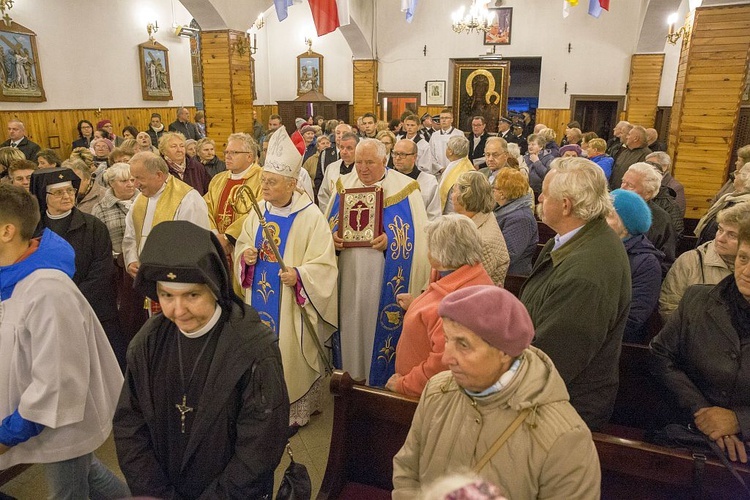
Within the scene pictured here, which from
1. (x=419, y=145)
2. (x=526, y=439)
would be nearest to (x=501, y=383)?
(x=526, y=439)

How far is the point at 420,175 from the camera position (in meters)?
5.16

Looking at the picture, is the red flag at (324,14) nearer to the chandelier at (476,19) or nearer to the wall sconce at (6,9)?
the chandelier at (476,19)

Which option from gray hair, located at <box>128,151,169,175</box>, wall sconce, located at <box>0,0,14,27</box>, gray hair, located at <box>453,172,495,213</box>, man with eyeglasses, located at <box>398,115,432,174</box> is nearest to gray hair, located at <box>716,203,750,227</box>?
gray hair, located at <box>453,172,495,213</box>

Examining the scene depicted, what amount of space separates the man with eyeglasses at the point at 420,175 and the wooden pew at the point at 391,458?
2.69 meters

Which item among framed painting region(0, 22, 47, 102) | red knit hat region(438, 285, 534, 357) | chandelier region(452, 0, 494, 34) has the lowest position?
red knit hat region(438, 285, 534, 357)

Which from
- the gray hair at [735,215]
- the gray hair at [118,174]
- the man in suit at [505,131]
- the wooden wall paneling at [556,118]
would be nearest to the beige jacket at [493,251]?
the gray hair at [735,215]

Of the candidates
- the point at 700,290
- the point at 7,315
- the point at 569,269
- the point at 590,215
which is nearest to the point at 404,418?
the point at 569,269

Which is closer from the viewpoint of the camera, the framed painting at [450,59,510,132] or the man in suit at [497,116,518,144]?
the man in suit at [497,116,518,144]

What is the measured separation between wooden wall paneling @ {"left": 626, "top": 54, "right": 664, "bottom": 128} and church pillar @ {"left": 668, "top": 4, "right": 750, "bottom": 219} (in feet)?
22.4

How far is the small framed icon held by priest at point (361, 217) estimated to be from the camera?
13.4ft

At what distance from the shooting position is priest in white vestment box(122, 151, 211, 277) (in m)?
4.14

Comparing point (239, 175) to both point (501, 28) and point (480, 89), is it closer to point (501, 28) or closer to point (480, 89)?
point (480, 89)

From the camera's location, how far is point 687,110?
7.45 metres

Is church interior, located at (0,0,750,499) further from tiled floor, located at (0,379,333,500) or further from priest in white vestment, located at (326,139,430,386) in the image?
priest in white vestment, located at (326,139,430,386)
